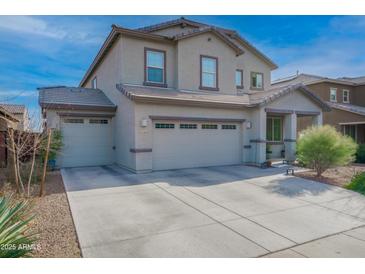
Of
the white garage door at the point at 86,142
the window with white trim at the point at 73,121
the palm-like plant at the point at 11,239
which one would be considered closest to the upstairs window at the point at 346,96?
the white garage door at the point at 86,142

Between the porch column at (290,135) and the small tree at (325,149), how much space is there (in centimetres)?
346

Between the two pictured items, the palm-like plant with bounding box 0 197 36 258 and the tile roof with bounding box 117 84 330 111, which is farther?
the tile roof with bounding box 117 84 330 111

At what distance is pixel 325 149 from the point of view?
398 inches

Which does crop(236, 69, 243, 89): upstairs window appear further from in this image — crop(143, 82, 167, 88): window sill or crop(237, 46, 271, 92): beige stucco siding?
crop(143, 82, 167, 88): window sill

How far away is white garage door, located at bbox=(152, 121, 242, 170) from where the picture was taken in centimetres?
1155

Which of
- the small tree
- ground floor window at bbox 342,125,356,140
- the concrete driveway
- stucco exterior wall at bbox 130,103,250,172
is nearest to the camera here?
the concrete driveway

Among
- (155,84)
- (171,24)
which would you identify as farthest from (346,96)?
(155,84)

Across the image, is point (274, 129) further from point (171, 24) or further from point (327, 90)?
point (327, 90)

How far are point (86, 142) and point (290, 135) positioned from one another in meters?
11.6

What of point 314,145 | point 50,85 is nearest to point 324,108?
point 314,145

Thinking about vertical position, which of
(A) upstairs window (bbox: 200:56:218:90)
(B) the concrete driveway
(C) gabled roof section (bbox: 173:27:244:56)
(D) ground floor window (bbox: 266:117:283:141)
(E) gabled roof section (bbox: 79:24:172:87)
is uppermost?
(C) gabled roof section (bbox: 173:27:244:56)

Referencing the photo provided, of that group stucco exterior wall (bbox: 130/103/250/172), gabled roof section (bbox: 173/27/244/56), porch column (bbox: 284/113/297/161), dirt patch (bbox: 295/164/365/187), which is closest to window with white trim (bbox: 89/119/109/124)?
stucco exterior wall (bbox: 130/103/250/172)

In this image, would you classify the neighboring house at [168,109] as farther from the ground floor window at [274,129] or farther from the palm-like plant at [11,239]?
the palm-like plant at [11,239]

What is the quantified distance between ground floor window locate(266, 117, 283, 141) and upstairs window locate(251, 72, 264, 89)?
4.88m
